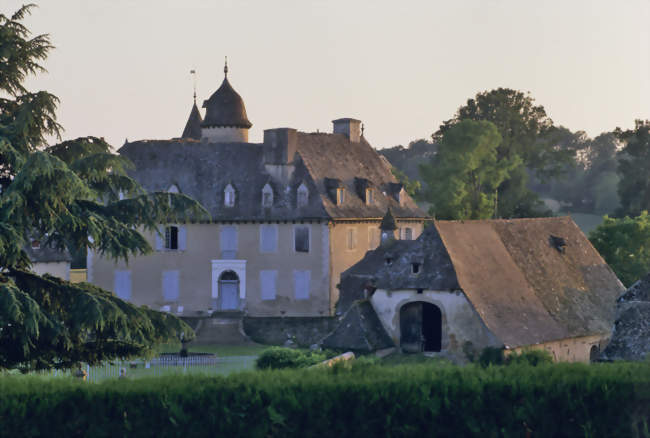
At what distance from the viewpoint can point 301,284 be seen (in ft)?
184

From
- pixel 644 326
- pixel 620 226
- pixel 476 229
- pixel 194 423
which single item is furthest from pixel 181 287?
pixel 194 423

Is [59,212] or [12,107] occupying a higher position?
[12,107]

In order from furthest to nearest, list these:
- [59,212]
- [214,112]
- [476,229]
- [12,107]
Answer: [214,112] → [476,229] → [12,107] → [59,212]

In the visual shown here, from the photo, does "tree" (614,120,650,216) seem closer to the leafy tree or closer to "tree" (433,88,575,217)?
"tree" (433,88,575,217)

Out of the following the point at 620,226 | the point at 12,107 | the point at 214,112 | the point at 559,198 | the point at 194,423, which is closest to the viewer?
the point at 194,423

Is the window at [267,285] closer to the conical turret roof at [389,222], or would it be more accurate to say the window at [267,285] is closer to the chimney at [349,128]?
the conical turret roof at [389,222]

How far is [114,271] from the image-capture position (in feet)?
186

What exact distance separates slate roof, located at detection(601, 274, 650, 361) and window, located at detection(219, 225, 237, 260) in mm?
27201

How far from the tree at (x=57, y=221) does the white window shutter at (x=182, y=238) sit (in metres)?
31.4

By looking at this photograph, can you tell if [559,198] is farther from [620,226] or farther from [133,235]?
[133,235]

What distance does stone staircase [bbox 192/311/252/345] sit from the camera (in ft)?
170

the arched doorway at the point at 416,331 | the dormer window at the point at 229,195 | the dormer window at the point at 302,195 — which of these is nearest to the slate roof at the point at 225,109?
the dormer window at the point at 229,195

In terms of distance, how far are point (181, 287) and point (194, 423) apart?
3852 centimetres

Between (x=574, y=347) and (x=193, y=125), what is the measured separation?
39.5 meters
